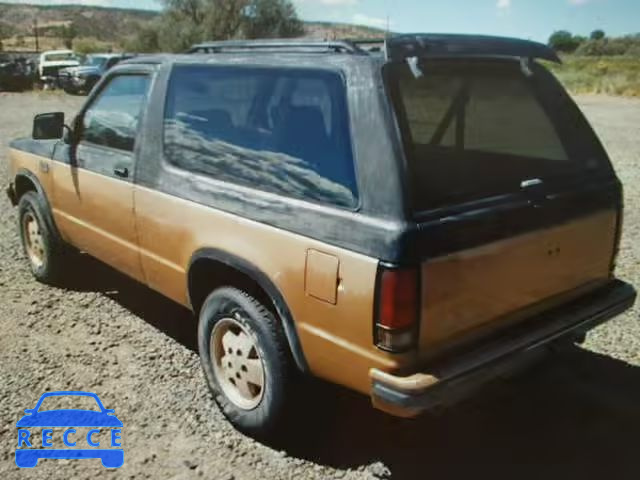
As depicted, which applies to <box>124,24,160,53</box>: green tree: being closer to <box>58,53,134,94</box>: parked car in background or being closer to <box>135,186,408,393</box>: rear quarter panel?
<box>58,53,134,94</box>: parked car in background

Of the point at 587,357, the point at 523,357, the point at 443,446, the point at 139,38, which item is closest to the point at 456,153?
the point at 523,357

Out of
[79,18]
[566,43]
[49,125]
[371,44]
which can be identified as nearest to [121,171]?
[49,125]

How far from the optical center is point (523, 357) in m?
2.61

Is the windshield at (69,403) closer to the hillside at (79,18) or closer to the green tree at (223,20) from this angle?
the green tree at (223,20)

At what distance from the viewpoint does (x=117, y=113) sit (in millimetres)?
3904

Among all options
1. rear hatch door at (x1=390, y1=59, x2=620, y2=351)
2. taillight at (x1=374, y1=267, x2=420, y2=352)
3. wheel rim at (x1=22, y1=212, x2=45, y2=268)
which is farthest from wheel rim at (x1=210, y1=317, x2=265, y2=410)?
wheel rim at (x1=22, y1=212, x2=45, y2=268)

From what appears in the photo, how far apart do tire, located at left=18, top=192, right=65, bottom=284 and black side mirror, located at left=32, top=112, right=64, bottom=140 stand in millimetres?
537

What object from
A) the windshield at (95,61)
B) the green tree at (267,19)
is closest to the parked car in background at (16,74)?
the windshield at (95,61)

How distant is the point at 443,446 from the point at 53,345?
2618 millimetres

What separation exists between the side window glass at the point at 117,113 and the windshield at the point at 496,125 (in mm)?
1755

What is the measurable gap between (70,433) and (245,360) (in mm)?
1009

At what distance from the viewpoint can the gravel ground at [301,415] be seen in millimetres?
2916

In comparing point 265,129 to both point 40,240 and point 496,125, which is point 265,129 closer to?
point 496,125

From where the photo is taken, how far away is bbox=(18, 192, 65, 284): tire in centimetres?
472
